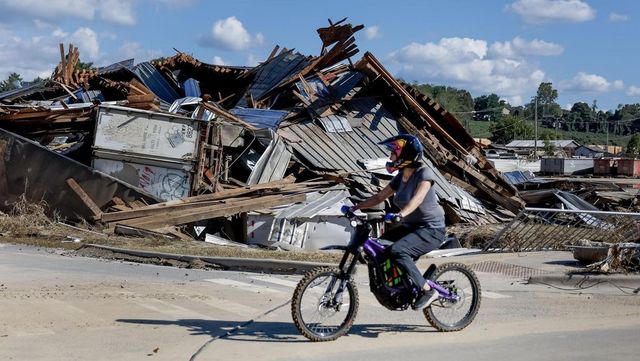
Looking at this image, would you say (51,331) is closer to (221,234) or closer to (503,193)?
(221,234)

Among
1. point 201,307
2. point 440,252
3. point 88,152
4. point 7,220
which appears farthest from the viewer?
point 88,152

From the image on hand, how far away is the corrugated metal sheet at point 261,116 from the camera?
21.1 m

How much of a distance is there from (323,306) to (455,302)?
57.6 inches

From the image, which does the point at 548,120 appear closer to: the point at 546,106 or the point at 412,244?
the point at 546,106

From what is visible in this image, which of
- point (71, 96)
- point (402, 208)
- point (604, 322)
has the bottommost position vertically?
point (604, 322)

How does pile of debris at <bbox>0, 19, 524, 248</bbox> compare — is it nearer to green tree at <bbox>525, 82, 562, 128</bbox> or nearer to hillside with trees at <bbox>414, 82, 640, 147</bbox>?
hillside with trees at <bbox>414, 82, 640, 147</bbox>

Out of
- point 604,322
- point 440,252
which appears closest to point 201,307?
point 604,322

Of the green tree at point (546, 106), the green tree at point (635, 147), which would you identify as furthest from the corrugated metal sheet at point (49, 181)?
the green tree at point (546, 106)

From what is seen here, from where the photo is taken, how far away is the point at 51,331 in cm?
765

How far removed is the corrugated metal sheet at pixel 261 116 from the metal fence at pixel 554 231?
8725 millimetres

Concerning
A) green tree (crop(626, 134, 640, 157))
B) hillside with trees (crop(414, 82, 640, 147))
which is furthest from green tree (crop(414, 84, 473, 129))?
green tree (crop(626, 134, 640, 157))

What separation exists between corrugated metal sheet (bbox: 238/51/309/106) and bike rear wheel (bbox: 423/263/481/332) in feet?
54.6

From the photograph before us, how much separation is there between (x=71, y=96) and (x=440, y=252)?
49.6 feet

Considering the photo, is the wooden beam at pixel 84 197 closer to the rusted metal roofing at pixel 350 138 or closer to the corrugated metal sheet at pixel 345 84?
the rusted metal roofing at pixel 350 138
